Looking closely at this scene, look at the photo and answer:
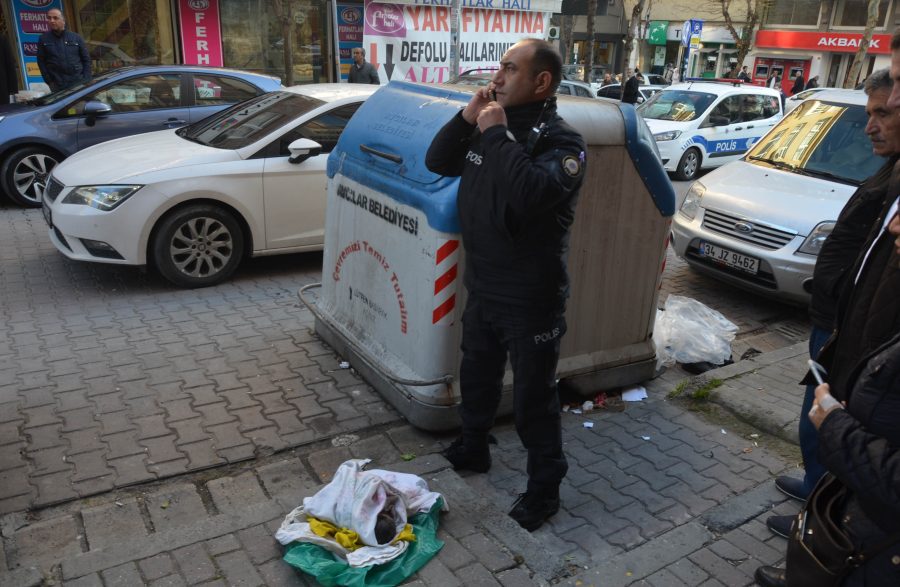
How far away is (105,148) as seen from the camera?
260 inches

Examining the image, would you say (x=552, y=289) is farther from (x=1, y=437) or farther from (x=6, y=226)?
(x=6, y=226)

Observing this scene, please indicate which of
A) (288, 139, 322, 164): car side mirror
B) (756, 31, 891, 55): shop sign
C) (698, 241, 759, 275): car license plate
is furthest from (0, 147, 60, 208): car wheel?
(756, 31, 891, 55): shop sign

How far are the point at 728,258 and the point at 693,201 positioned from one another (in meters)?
0.83

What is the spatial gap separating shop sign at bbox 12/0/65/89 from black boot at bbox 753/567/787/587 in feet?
52.0

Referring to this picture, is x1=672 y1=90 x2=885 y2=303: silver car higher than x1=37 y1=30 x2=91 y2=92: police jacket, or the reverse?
x1=37 y1=30 x2=91 y2=92: police jacket

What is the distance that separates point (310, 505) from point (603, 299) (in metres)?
2.16

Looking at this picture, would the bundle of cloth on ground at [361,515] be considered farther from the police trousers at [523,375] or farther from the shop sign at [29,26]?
the shop sign at [29,26]

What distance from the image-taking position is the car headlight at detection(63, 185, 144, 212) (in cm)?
578

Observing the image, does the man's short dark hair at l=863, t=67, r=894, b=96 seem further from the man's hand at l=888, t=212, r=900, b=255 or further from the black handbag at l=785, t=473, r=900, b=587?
the black handbag at l=785, t=473, r=900, b=587

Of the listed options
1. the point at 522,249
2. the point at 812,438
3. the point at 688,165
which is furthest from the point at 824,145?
the point at 688,165

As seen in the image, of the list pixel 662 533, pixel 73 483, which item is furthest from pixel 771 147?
pixel 73 483

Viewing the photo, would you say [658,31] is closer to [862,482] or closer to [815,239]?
[815,239]

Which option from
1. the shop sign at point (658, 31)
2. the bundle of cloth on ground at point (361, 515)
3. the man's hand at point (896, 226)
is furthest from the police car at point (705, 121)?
the shop sign at point (658, 31)

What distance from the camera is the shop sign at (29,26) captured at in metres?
14.4
